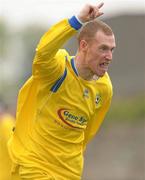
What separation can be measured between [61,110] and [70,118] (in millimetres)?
126

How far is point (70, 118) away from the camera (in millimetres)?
10906

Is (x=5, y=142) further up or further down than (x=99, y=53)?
further down

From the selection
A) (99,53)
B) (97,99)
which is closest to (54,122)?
(97,99)

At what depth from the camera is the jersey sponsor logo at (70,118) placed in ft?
35.7

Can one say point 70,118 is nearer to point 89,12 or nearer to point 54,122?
point 54,122

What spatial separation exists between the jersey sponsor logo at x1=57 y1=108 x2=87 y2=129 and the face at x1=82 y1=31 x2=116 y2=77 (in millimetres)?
482

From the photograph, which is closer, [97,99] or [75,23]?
[75,23]

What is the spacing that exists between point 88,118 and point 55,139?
1.60 feet

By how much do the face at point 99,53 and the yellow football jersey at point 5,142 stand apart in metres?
1.97

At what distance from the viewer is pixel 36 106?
10930 millimetres

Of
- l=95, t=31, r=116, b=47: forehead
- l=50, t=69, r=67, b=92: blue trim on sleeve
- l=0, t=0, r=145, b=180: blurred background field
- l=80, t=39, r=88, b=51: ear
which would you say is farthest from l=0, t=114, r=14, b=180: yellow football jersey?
l=0, t=0, r=145, b=180: blurred background field

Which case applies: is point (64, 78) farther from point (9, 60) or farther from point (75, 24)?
point (9, 60)

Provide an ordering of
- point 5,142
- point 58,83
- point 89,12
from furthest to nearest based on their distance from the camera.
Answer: point 5,142 → point 58,83 → point 89,12

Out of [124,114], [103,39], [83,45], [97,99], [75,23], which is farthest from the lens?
[124,114]
